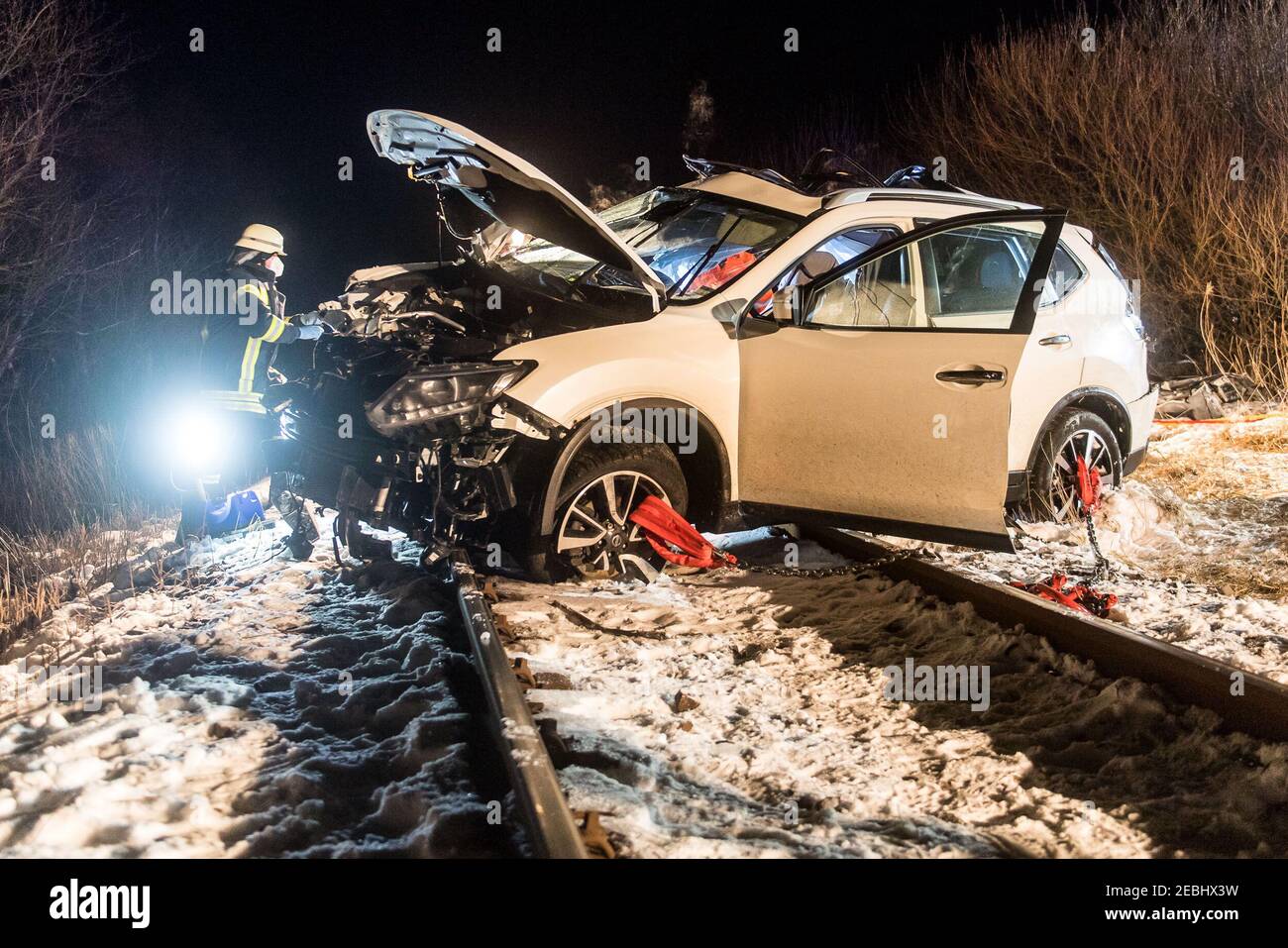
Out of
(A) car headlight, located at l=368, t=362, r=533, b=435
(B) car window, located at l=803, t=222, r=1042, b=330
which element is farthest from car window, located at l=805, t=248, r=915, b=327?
(A) car headlight, located at l=368, t=362, r=533, b=435

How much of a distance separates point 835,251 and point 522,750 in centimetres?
389

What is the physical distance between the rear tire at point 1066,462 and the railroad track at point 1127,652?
3.75ft

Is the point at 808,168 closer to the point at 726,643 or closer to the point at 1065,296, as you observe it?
the point at 1065,296

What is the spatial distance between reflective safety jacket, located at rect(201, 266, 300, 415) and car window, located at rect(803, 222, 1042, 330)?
340 centimetres

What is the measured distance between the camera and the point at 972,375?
4.99 meters

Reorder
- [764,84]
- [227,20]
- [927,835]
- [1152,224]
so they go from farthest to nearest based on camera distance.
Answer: [227,20]
[764,84]
[1152,224]
[927,835]

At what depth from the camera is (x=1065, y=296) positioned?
617cm

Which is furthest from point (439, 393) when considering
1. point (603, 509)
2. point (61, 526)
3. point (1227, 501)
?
point (1227, 501)

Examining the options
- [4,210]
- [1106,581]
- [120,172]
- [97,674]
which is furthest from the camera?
[120,172]

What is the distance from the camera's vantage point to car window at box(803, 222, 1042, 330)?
5.73 metres

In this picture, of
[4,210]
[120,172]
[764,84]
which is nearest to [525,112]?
[764,84]

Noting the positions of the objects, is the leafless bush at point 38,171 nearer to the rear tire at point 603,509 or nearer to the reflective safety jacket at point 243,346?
the reflective safety jacket at point 243,346

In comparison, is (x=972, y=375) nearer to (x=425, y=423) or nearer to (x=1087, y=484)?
(x=1087, y=484)

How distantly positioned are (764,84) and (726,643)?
34.0 metres
